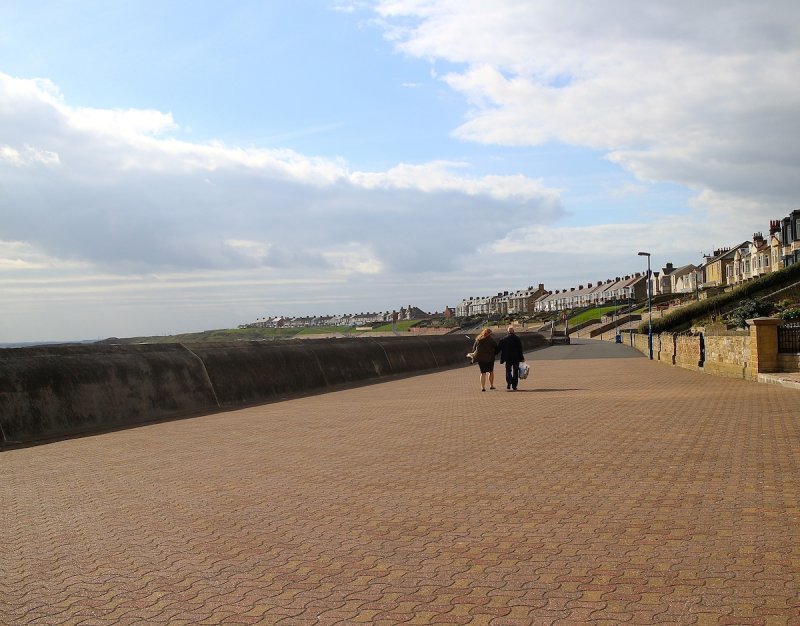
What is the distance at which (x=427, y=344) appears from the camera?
31.1m

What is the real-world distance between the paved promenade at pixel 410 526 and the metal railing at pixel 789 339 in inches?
370

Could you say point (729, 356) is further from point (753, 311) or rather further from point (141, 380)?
point (753, 311)

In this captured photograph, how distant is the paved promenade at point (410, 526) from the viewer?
401 cm

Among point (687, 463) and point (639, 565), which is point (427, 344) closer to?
point (687, 463)

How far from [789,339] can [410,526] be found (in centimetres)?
1681

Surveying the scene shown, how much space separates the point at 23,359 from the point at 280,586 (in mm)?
8252

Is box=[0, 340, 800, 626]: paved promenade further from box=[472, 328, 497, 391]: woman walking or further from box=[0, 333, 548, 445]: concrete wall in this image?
box=[472, 328, 497, 391]: woman walking

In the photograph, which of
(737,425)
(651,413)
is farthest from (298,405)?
(737,425)

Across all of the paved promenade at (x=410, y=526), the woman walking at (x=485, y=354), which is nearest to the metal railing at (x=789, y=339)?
the woman walking at (x=485, y=354)

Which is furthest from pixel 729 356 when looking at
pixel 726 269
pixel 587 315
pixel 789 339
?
pixel 587 315

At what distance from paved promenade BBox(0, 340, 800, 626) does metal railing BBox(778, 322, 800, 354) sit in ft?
30.8

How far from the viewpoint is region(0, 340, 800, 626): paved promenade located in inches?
158

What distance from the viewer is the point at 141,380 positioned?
1302 cm

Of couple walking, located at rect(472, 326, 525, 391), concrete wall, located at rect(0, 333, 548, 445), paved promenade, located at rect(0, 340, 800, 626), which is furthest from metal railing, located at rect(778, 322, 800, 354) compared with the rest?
concrete wall, located at rect(0, 333, 548, 445)
